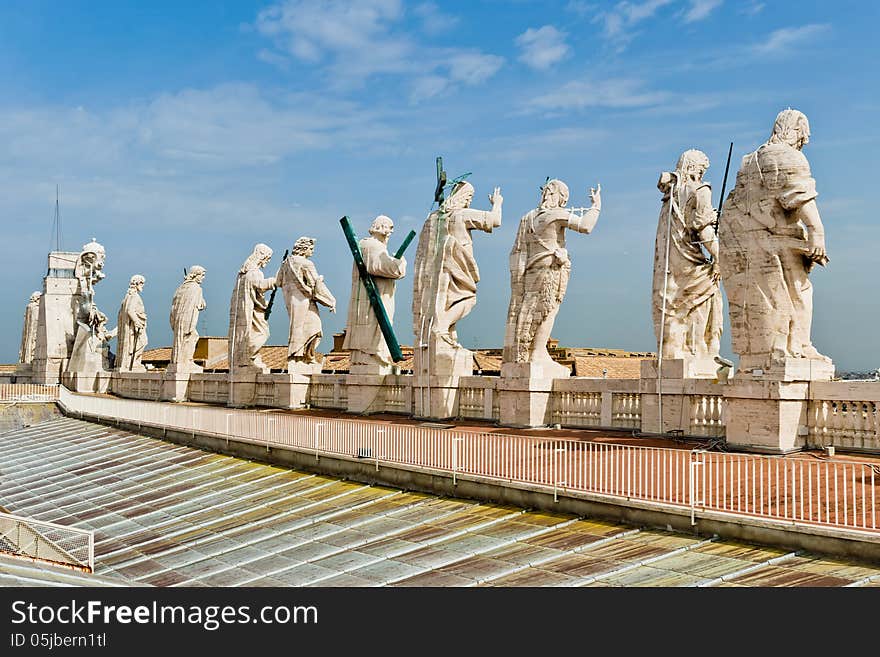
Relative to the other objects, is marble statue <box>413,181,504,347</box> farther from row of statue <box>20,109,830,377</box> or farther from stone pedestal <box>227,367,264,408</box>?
stone pedestal <box>227,367,264,408</box>

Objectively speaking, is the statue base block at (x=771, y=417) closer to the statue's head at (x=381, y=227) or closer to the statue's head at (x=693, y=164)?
the statue's head at (x=693, y=164)

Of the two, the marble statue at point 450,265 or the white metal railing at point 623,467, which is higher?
the marble statue at point 450,265

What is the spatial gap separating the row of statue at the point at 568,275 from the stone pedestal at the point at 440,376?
1.8 inches

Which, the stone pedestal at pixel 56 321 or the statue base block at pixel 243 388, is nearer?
the statue base block at pixel 243 388

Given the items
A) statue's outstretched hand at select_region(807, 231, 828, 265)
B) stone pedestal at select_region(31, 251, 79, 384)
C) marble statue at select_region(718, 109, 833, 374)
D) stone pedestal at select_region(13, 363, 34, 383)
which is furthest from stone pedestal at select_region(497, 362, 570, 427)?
stone pedestal at select_region(13, 363, 34, 383)

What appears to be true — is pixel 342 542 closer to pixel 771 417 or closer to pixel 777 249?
pixel 771 417

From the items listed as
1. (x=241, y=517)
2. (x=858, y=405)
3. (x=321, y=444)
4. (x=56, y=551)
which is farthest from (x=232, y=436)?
(x=858, y=405)

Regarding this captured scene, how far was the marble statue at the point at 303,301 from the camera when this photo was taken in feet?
79.6

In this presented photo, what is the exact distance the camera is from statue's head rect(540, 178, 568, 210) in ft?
56.1

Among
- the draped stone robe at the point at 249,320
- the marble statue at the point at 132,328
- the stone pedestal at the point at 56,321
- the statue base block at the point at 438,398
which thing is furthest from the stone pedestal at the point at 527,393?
the stone pedestal at the point at 56,321

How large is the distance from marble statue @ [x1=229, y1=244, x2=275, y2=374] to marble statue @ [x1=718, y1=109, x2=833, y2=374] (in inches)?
646

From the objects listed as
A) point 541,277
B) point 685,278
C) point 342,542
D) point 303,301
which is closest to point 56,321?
point 303,301
